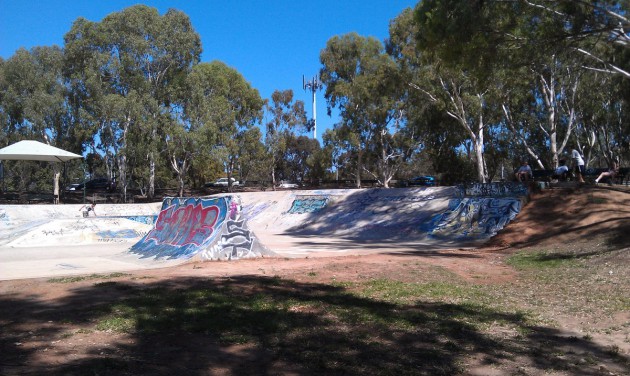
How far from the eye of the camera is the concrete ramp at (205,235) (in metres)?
13.4

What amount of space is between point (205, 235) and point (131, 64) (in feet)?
101

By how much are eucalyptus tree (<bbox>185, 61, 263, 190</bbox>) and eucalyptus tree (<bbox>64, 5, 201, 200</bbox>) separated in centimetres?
207

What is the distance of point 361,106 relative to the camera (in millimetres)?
39594

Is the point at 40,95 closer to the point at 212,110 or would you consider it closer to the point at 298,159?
the point at 212,110

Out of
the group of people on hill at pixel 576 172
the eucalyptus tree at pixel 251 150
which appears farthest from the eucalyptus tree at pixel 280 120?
the group of people on hill at pixel 576 172

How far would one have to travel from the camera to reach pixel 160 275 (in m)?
10.4

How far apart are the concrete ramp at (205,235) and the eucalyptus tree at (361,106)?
77.1 ft

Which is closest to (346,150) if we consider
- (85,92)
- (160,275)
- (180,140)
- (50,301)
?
(180,140)

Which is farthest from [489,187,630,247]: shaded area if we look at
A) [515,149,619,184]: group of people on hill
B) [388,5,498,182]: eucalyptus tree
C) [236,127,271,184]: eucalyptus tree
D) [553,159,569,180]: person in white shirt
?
[236,127,271,184]: eucalyptus tree

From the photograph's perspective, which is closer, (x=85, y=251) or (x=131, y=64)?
(x=85, y=251)

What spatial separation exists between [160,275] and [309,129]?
1893 inches

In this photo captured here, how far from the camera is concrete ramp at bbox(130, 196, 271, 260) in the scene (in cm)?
1344

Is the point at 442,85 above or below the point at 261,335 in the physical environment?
above

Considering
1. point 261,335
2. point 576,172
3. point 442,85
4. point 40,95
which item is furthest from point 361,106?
point 261,335
